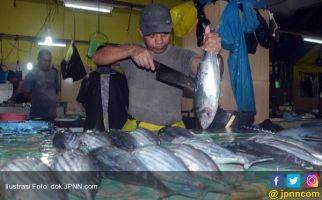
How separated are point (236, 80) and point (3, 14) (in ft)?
29.0

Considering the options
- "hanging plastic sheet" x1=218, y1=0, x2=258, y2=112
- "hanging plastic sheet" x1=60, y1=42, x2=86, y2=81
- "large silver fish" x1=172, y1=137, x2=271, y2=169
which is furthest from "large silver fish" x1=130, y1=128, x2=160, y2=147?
"hanging plastic sheet" x1=60, y1=42, x2=86, y2=81

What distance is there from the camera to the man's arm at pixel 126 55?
290 centimetres

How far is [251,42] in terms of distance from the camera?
18.6 ft

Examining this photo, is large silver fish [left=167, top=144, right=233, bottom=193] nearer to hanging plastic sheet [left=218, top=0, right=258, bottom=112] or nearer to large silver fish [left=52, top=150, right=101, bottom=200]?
large silver fish [left=52, top=150, right=101, bottom=200]

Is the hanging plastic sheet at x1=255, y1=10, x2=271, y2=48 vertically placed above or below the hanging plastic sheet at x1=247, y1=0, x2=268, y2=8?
below

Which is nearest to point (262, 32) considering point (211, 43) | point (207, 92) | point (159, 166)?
point (211, 43)

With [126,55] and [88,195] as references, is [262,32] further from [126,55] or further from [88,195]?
[88,195]

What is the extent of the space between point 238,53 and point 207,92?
9.78ft

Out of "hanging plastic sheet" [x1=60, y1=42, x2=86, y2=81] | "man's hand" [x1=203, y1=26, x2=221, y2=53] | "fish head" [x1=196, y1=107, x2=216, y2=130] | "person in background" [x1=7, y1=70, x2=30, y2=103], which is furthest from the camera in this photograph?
"person in background" [x1=7, y1=70, x2=30, y2=103]

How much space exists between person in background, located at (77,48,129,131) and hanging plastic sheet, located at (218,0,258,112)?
1.70 m

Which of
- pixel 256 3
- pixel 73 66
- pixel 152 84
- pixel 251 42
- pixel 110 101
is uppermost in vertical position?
pixel 256 3

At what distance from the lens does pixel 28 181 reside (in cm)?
136

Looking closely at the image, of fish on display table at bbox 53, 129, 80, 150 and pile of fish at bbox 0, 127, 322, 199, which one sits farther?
fish on display table at bbox 53, 129, 80, 150

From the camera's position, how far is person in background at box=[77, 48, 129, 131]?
463 centimetres
